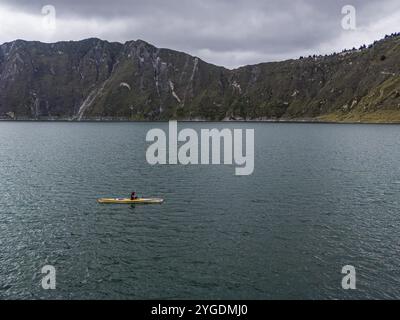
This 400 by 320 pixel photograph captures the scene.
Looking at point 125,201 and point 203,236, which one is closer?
point 203,236

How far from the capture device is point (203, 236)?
142 ft

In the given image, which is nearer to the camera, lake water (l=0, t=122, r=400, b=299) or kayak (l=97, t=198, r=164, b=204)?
lake water (l=0, t=122, r=400, b=299)

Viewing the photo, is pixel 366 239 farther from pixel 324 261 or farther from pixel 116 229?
pixel 116 229

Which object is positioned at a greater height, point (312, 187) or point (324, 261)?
point (312, 187)

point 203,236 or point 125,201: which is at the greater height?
point 125,201

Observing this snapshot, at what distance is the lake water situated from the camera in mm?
31906

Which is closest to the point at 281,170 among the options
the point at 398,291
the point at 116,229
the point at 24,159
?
the point at 116,229

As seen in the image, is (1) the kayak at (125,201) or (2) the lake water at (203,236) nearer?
(2) the lake water at (203,236)

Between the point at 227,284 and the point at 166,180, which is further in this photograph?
the point at 166,180

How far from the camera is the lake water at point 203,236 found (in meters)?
31.9

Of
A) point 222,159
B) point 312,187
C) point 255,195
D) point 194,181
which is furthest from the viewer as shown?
point 222,159

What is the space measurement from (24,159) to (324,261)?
98.4 metres

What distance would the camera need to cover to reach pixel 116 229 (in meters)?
46.4
